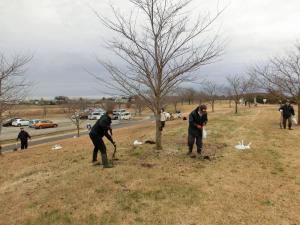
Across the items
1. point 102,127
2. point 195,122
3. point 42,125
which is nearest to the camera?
point 102,127

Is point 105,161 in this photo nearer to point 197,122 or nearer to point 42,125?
point 197,122

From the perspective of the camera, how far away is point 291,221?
17.5ft

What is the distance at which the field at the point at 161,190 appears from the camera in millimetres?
5680

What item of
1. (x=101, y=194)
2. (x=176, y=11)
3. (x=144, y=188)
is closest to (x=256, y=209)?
(x=144, y=188)

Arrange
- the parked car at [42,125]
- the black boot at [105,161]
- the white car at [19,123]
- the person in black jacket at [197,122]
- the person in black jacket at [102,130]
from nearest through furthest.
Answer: the person in black jacket at [102,130], the black boot at [105,161], the person in black jacket at [197,122], the parked car at [42,125], the white car at [19,123]

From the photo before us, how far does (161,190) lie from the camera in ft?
22.0

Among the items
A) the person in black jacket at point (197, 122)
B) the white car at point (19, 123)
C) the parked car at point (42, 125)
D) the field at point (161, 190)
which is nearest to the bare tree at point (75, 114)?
the parked car at point (42, 125)

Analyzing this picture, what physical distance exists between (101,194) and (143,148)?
4142 mm

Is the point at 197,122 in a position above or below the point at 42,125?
above

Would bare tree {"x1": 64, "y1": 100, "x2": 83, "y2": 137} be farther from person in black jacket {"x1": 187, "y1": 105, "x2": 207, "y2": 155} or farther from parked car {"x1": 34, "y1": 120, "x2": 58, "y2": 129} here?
person in black jacket {"x1": 187, "y1": 105, "x2": 207, "y2": 155}

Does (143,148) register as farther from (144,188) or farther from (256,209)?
(256,209)

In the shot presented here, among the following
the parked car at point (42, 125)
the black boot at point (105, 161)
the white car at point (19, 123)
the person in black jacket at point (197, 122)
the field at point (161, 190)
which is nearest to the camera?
the field at point (161, 190)

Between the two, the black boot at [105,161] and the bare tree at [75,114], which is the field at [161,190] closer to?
the black boot at [105,161]

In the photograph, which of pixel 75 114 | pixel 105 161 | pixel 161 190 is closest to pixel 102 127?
pixel 105 161
